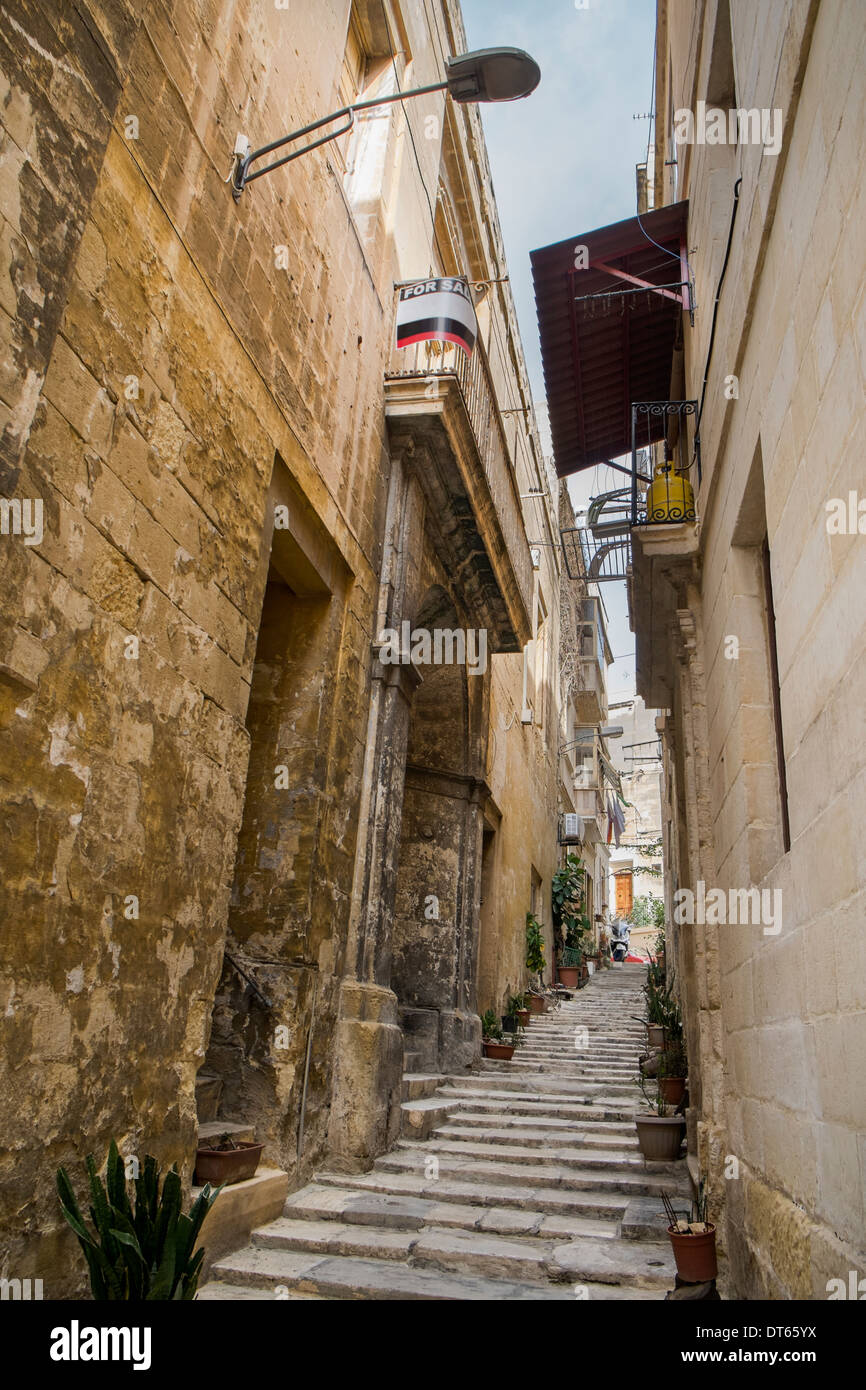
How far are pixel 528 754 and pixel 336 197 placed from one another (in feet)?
33.5

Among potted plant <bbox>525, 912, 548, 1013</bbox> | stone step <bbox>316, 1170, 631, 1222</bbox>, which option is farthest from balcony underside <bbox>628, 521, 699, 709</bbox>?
potted plant <bbox>525, 912, 548, 1013</bbox>

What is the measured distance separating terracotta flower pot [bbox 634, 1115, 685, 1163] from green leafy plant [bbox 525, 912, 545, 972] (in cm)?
768

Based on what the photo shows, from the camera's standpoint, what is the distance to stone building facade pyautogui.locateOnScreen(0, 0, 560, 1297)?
305 cm

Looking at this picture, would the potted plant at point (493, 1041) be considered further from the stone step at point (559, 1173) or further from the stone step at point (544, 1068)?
the stone step at point (559, 1173)

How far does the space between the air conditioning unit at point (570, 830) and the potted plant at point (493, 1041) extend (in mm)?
8816

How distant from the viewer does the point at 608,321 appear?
29.2ft

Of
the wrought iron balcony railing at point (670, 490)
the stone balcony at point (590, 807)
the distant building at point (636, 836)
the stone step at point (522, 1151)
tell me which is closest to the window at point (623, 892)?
the distant building at point (636, 836)

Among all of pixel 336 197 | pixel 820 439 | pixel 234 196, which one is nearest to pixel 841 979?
pixel 820 439

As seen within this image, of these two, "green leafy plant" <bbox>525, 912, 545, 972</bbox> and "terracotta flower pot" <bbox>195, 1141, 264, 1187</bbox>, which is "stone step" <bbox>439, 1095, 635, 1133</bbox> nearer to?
"terracotta flower pot" <bbox>195, 1141, 264, 1187</bbox>

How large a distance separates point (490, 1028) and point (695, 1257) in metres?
6.36

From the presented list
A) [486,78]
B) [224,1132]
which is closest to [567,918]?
[224,1132]

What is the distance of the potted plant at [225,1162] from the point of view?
4324mm

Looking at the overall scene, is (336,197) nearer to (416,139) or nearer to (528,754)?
(416,139)

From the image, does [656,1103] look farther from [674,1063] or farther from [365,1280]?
[365,1280]
